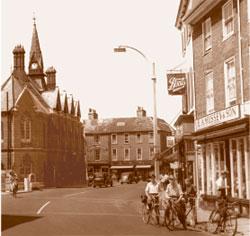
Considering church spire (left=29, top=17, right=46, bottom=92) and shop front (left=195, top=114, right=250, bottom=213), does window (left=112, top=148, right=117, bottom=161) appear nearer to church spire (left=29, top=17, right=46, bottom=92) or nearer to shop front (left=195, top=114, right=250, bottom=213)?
church spire (left=29, top=17, right=46, bottom=92)

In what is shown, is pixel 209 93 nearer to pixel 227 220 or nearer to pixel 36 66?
pixel 227 220

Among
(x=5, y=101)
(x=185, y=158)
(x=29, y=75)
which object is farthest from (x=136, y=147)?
Result: (x=185, y=158)

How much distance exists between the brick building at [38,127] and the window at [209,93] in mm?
36199

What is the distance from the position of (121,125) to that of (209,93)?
79.5 metres

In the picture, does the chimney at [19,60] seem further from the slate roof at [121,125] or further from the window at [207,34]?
the window at [207,34]

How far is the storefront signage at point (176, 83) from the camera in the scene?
28.4 m

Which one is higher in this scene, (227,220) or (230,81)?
(230,81)

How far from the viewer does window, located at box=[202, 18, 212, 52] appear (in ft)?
84.7

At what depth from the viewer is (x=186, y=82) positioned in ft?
97.0

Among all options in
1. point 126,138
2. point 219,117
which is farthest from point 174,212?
point 126,138

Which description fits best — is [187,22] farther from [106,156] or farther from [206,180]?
[106,156]

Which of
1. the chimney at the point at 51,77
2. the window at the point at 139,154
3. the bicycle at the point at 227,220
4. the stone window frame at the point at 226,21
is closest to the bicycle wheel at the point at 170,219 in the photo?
the bicycle at the point at 227,220

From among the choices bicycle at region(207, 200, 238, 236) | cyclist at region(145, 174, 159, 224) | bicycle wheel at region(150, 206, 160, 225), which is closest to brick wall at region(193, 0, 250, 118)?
cyclist at region(145, 174, 159, 224)

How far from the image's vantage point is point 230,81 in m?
23.0
